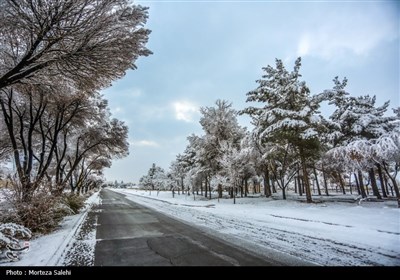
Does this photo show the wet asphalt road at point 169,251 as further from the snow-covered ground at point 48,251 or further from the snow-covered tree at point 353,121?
Answer: the snow-covered tree at point 353,121

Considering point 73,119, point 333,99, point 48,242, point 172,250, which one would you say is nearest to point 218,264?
point 172,250

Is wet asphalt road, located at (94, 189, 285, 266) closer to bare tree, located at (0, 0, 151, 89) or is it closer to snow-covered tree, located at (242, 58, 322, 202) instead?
bare tree, located at (0, 0, 151, 89)

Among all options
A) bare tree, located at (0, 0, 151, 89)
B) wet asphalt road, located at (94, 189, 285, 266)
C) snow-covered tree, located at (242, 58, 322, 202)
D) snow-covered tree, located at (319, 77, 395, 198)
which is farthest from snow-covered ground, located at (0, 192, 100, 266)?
snow-covered tree, located at (319, 77, 395, 198)

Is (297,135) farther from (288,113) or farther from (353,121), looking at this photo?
(353,121)

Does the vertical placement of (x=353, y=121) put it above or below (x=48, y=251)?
above

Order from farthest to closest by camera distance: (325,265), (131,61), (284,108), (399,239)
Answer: (284,108) < (399,239) < (131,61) < (325,265)

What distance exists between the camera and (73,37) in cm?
587

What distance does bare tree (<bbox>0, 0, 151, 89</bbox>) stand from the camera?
215 inches

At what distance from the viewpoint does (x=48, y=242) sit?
7.05m

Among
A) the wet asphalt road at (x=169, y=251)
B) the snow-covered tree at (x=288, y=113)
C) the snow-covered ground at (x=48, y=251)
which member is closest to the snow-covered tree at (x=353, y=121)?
the snow-covered tree at (x=288, y=113)

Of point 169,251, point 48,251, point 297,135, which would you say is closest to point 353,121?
point 297,135

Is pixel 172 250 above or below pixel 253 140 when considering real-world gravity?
below
